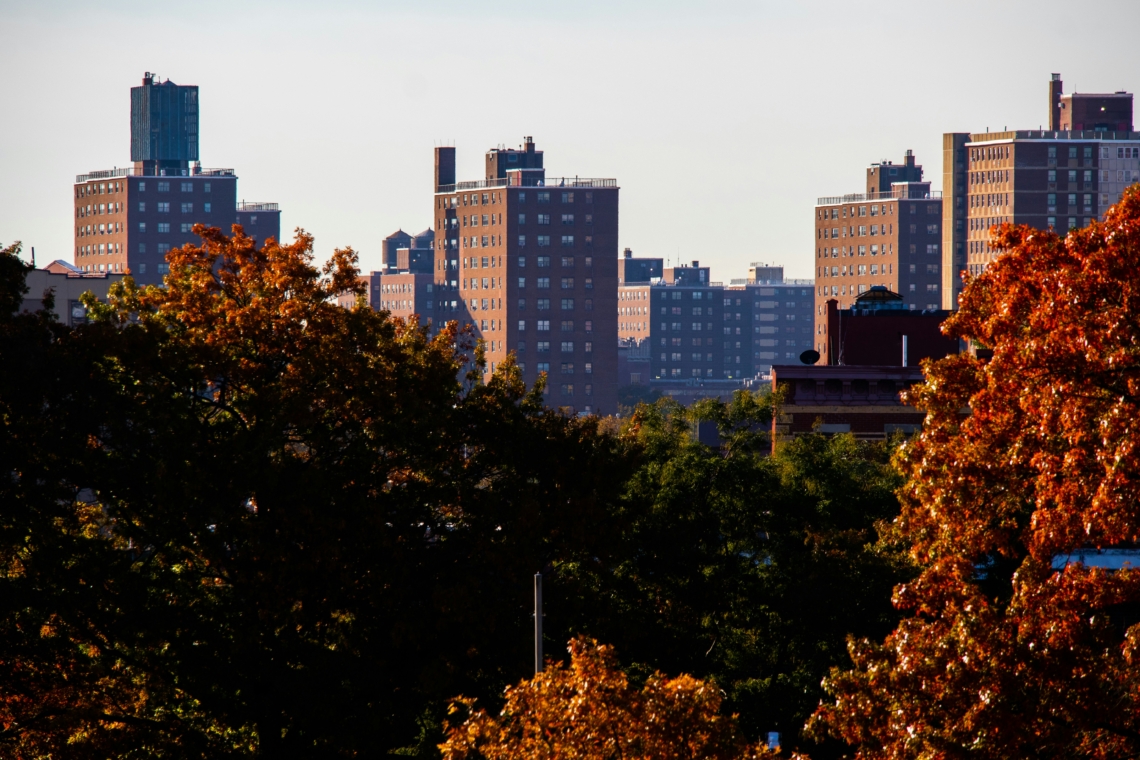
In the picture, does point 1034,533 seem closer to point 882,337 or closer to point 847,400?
point 847,400

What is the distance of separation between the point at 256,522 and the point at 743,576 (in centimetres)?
1381

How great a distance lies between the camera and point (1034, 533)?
1978 centimetres

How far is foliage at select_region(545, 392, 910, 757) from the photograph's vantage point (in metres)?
37.9

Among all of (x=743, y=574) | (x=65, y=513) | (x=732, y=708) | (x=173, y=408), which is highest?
(x=173, y=408)

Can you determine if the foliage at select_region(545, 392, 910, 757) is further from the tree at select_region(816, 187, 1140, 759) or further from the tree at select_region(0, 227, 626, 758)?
the tree at select_region(816, 187, 1140, 759)

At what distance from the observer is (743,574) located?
3984 cm

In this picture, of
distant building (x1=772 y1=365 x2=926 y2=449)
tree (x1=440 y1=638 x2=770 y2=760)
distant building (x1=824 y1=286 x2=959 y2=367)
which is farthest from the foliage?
distant building (x1=824 y1=286 x2=959 y2=367)

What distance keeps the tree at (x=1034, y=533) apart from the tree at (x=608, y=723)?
2.12m

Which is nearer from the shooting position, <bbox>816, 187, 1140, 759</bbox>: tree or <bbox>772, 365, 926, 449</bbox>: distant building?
<bbox>816, 187, 1140, 759</bbox>: tree

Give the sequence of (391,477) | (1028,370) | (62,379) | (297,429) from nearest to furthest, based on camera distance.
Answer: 1. (1028,370)
2. (62,379)
3. (297,429)
4. (391,477)

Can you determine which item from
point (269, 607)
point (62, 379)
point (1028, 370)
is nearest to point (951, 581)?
point (1028, 370)

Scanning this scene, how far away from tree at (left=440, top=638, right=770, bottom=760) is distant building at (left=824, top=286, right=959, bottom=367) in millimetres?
53086

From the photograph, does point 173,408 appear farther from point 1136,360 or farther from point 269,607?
point 1136,360

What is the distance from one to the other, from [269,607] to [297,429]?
3702mm
